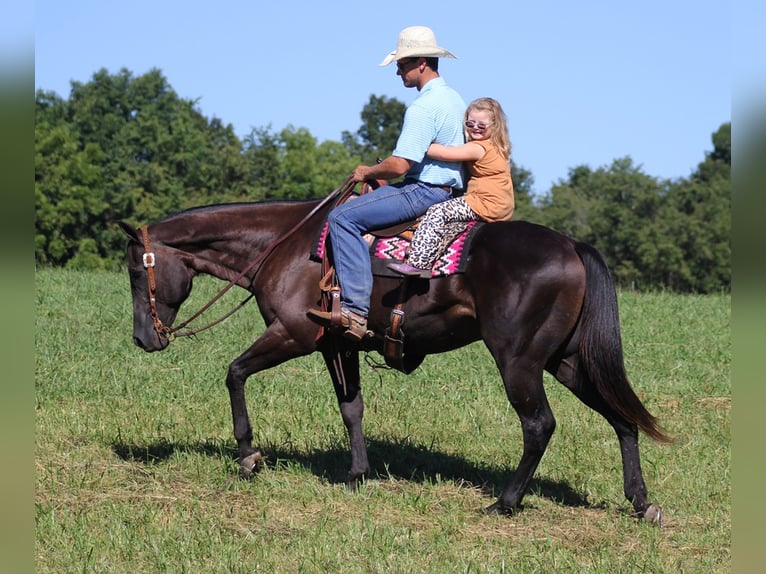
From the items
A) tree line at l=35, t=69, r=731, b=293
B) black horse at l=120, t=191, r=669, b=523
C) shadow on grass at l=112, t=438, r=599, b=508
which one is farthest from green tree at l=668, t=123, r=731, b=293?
black horse at l=120, t=191, r=669, b=523

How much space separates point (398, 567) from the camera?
560cm

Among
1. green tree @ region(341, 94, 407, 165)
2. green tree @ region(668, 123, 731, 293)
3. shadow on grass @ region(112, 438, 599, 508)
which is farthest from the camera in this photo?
green tree @ region(341, 94, 407, 165)

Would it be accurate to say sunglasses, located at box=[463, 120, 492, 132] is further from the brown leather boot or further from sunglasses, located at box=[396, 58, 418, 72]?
the brown leather boot

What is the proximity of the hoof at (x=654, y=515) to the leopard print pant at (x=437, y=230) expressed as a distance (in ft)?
7.53

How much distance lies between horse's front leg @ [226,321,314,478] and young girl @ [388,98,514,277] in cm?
110

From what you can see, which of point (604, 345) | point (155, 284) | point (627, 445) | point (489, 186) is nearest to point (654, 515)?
point (627, 445)

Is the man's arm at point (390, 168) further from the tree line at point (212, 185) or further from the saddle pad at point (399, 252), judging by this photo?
the tree line at point (212, 185)

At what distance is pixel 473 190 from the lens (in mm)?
6957

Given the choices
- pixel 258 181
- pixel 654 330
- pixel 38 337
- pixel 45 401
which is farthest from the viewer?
pixel 258 181

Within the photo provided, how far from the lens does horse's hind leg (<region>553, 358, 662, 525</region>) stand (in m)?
6.70

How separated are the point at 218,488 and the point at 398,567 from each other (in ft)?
6.95
